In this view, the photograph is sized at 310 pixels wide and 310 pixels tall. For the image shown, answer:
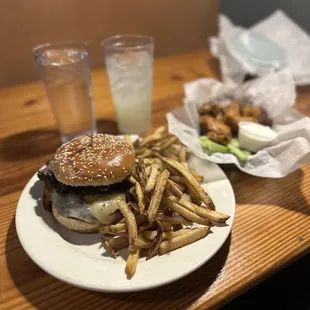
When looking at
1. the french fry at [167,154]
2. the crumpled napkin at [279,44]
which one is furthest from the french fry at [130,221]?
the crumpled napkin at [279,44]

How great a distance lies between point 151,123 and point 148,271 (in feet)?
3.49

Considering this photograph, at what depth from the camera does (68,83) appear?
1.63m

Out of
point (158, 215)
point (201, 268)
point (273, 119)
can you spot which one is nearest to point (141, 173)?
point (158, 215)

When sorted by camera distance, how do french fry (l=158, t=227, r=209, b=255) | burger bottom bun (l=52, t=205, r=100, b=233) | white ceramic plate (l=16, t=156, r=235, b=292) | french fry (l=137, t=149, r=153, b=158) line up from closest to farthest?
white ceramic plate (l=16, t=156, r=235, b=292) < french fry (l=158, t=227, r=209, b=255) < burger bottom bun (l=52, t=205, r=100, b=233) < french fry (l=137, t=149, r=153, b=158)

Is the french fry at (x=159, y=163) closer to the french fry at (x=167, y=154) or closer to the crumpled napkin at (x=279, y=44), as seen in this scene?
the french fry at (x=167, y=154)

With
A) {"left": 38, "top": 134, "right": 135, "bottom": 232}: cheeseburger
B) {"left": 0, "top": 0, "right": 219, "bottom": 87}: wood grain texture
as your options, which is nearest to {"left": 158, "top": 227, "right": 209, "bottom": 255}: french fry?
{"left": 38, "top": 134, "right": 135, "bottom": 232}: cheeseburger

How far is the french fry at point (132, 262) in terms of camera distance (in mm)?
932

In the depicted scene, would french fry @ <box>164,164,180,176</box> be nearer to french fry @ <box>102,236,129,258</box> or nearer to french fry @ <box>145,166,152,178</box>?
french fry @ <box>145,166,152,178</box>

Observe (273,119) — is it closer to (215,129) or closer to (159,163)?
(215,129)

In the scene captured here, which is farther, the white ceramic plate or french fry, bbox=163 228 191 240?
french fry, bbox=163 228 191 240

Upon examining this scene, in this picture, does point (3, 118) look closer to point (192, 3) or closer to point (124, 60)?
point (124, 60)

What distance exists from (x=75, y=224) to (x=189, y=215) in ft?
1.25

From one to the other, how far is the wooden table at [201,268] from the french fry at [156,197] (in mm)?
217

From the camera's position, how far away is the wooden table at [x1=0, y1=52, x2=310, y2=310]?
97 centimetres
